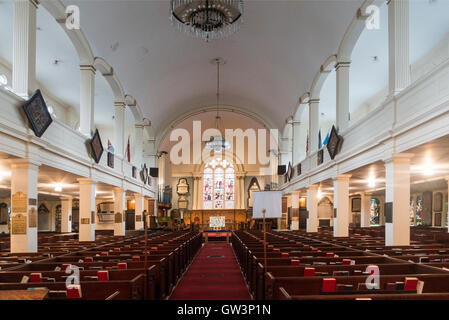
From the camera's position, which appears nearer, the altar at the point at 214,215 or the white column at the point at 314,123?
the white column at the point at 314,123

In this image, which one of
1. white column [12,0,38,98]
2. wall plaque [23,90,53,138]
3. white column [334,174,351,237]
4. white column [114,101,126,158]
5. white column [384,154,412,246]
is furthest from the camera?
white column [114,101,126,158]

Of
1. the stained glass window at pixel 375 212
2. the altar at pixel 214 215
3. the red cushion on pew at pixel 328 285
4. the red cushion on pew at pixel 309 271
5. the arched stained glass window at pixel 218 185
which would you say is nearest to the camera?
the red cushion on pew at pixel 328 285

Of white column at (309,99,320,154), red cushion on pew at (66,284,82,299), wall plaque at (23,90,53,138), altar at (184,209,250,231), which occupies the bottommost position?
altar at (184,209,250,231)

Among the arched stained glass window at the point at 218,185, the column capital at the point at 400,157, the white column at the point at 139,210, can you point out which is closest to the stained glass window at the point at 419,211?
the column capital at the point at 400,157

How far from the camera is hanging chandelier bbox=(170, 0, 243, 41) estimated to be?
9.28m

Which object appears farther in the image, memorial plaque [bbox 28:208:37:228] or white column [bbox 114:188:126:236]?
white column [bbox 114:188:126:236]

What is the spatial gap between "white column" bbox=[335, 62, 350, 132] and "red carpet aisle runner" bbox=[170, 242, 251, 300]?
5.58 meters

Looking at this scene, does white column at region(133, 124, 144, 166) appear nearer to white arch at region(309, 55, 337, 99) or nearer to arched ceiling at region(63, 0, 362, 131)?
arched ceiling at region(63, 0, 362, 131)

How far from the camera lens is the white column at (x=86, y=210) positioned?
12.4 m

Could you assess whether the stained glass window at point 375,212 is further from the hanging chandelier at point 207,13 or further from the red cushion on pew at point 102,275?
the red cushion on pew at point 102,275

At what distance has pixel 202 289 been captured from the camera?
7570 millimetres

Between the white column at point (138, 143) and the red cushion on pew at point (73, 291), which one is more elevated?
the white column at point (138, 143)

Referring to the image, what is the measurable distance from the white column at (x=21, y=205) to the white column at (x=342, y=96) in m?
9.00

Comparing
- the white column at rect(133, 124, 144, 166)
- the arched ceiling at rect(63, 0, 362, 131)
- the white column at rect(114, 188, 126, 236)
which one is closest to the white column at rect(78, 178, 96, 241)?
the white column at rect(114, 188, 126, 236)
